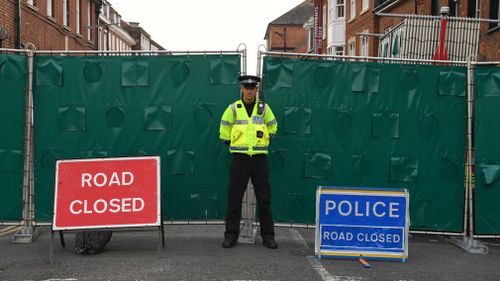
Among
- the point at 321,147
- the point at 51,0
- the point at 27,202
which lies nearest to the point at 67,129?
the point at 27,202

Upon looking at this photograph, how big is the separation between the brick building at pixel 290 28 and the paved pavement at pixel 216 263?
6887cm

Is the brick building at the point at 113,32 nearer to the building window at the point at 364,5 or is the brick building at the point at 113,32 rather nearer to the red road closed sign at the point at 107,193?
the building window at the point at 364,5

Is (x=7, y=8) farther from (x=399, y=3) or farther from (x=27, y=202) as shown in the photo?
(x=399, y=3)

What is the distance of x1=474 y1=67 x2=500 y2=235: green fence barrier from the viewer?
6.57 meters

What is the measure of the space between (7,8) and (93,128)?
41.6 feet

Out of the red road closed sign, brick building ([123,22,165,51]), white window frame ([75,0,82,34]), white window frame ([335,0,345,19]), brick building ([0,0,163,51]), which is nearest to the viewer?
the red road closed sign

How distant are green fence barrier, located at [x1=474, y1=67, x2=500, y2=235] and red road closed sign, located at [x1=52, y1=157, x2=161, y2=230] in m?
4.04

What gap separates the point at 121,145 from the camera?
6570mm

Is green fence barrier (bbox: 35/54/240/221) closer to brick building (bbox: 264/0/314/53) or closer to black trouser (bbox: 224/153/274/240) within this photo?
black trouser (bbox: 224/153/274/240)

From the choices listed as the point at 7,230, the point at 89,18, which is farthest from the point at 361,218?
the point at 89,18

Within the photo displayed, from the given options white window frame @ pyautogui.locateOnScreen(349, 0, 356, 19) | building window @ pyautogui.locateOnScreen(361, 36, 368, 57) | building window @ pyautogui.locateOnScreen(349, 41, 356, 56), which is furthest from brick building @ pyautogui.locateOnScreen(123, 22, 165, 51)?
building window @ pyautogui.locateOnScreen(361, 36, 368, 57)

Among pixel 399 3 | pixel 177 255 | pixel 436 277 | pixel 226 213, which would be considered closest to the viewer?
pixel 436 277

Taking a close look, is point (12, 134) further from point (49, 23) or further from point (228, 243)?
point (49, 23)

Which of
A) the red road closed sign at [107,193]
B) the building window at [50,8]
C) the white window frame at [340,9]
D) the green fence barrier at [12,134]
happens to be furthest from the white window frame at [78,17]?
the red road closed sign at [107,193]
